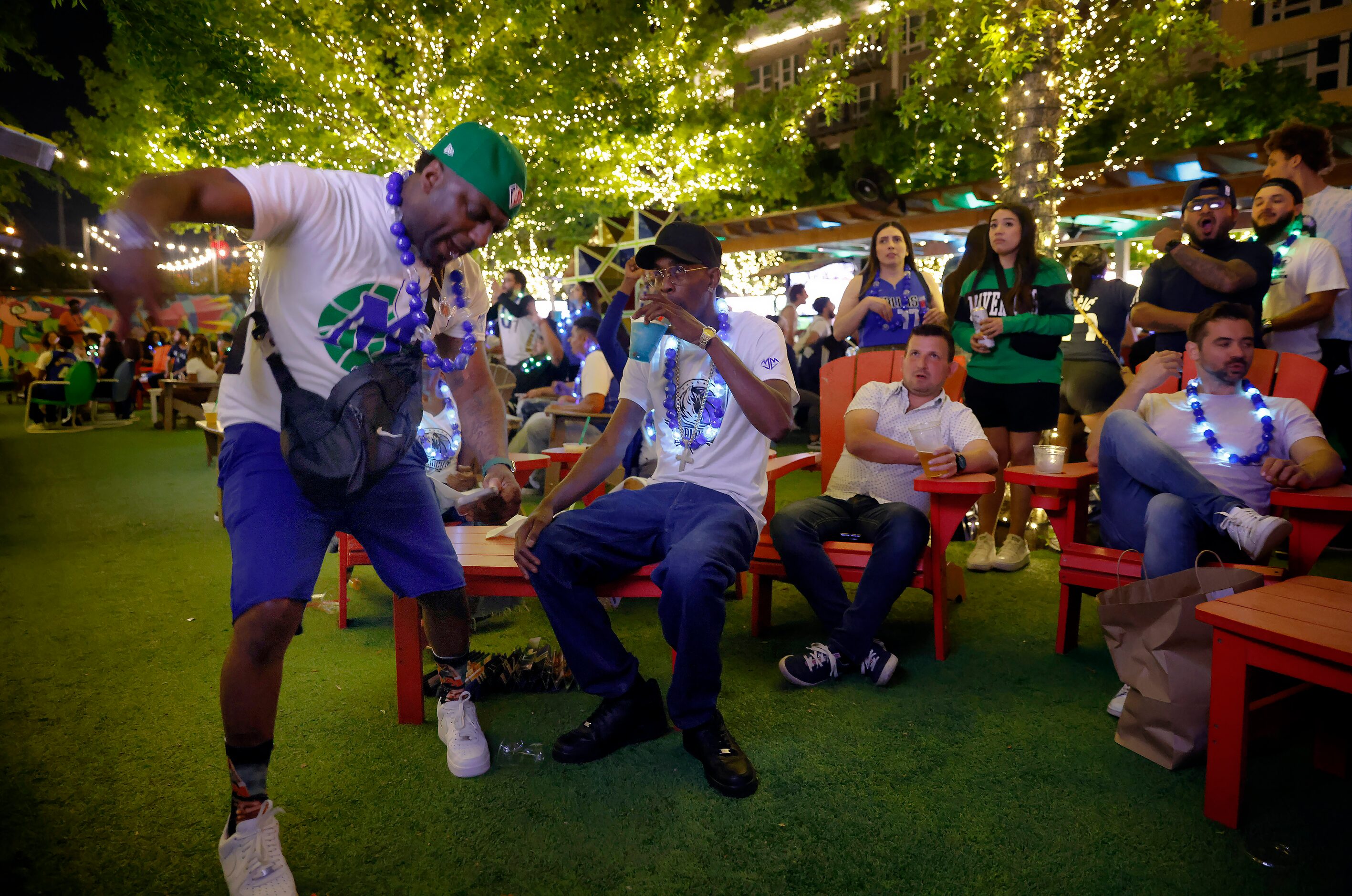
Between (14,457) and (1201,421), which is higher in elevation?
(1201,421)

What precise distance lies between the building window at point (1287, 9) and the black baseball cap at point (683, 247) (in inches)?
961

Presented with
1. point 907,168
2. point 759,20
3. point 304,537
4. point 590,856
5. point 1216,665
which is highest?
point 759,20

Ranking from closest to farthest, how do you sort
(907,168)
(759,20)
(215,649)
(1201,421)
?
(1201,421)
(215,649)
(759,20)
(907,168)

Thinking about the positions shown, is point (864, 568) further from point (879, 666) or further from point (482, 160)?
point (482, 160)

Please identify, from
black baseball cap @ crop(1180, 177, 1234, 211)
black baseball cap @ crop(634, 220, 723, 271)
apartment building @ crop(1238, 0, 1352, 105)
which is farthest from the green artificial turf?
apartment building @ crop(1238, 0, 1352, 105)

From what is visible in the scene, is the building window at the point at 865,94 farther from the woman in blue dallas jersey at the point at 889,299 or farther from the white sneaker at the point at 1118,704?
the white sneaker at the point at 1118,704

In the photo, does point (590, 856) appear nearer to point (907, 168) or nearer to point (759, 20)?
point (759, 20)

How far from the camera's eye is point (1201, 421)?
3352 millimetres

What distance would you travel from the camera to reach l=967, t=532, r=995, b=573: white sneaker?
471 centimetres

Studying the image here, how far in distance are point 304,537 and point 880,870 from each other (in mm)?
1690

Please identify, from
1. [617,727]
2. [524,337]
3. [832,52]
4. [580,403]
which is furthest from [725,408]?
[832,52]

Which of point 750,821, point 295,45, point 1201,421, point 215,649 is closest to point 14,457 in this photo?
point 295,45

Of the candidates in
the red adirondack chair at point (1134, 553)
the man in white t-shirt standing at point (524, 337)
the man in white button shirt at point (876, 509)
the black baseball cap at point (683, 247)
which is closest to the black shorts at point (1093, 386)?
the red adirondack chair at point (1134, 553)

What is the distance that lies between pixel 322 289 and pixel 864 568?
2254 mm
